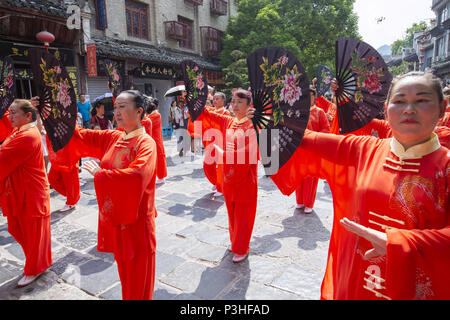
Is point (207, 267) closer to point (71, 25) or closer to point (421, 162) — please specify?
point (421, 162)

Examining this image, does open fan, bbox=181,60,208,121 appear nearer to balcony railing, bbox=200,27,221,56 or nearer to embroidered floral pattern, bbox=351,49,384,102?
embroidered floral pattern, bbox=351,49,384,102

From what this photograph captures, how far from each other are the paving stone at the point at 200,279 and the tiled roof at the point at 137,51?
10.2 m

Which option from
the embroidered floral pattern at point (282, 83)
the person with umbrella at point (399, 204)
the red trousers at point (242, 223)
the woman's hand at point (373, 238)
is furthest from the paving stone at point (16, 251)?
the woman's hand at point (373, 238)

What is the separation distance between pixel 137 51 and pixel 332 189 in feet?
41.9

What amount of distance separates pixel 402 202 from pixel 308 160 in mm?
649

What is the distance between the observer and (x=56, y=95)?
9.16 ft

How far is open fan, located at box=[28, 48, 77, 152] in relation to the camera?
2736 mm

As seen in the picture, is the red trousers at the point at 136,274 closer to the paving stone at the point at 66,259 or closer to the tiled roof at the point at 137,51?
the paving stone at the point at 66,259

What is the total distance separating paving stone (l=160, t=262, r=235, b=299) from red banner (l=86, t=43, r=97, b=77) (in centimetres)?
938

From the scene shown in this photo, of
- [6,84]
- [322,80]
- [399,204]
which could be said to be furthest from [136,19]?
[399,204]

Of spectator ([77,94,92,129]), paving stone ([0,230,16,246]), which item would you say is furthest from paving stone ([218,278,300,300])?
spectator ([77,94,92,129])

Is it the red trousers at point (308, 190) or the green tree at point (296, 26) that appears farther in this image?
the green tree at point (296, 26)

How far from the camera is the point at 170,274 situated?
3.05m

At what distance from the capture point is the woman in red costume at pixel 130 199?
1945 millimetres
